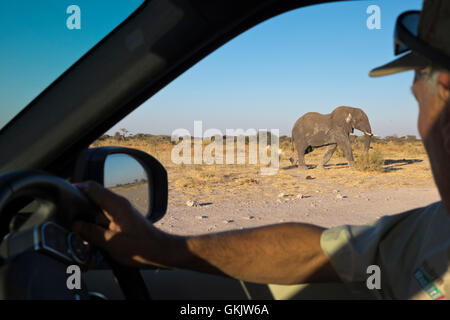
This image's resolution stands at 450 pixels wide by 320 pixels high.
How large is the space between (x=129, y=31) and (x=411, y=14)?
974 millimetres

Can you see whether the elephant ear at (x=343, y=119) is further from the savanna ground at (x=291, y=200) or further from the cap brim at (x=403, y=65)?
the cap brim at (x=403, y=65)

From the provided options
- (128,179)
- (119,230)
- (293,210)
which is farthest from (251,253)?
(293,210)

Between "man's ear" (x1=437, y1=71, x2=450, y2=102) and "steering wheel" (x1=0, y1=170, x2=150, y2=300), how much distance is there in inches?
44.6

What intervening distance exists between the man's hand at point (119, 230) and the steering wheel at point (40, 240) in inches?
3.6

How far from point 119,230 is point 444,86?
116 centimetres

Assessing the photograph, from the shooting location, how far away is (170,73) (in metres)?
1.68

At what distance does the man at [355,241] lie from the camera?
3.90 feet

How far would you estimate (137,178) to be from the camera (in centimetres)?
224

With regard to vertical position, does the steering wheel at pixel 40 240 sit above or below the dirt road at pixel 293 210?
below

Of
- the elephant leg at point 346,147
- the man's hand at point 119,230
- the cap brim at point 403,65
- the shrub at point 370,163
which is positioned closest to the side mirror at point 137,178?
the man's hand at point 119,230

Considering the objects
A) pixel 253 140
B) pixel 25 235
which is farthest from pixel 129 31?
pixel 253 140

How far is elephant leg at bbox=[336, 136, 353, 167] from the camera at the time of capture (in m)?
16.5
